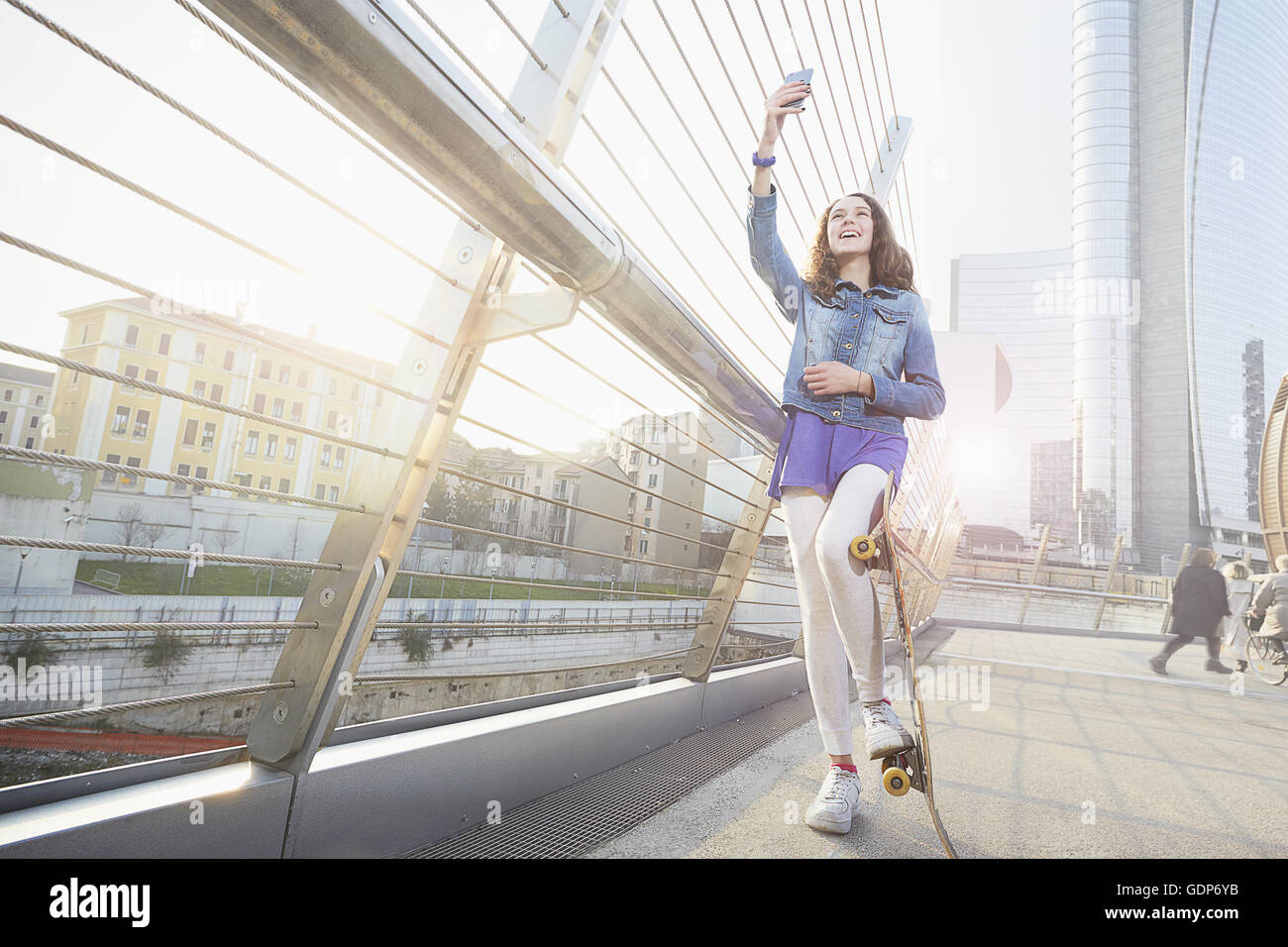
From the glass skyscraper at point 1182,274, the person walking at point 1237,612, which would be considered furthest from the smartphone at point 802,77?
the glass skyscraper at point 1182,274

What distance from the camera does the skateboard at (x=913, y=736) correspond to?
3.81 feet

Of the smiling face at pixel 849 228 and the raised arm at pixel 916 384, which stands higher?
the smiling face at pixel 849 228

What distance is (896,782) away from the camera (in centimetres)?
116

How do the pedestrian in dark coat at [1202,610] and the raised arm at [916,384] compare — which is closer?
the raised arm at [916,384]

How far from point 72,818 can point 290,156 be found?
84 centimetres

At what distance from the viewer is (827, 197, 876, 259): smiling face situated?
1596 mm

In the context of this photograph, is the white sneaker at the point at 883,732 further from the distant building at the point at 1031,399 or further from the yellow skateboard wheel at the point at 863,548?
Answer: the distant building at the point at 1031,399

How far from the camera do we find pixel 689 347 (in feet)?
4.34

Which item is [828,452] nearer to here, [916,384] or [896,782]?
[916,384]

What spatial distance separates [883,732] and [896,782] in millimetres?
99

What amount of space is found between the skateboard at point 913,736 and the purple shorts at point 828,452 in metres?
0.06

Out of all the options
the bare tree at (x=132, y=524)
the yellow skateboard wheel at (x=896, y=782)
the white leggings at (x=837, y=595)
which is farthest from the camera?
the bare tree at (x=132, y=524)

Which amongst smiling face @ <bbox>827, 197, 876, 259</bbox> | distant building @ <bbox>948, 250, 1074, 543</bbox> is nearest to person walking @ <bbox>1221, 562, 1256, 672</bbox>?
smiling face @ <bbox>827, 197, 876, 259</bbox>

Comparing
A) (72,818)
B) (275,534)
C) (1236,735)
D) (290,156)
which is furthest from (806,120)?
(275,534)
